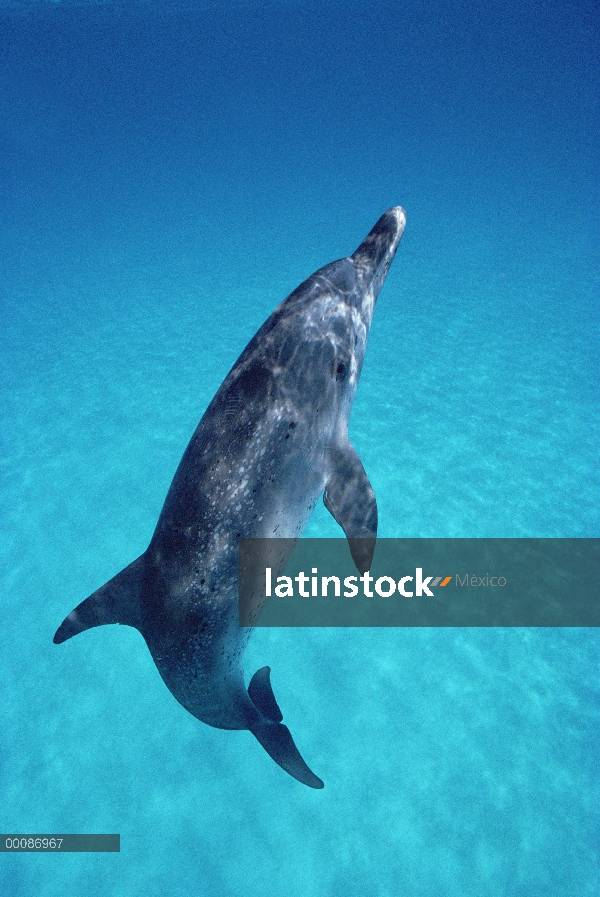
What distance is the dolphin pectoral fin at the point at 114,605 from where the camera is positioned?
429cm

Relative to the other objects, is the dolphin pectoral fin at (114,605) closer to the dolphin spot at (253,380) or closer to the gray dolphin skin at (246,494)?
the gray dolphin skin at (246,494)

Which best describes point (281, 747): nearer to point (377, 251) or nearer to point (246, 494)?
point (246, 494)

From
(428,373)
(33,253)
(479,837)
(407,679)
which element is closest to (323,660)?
(407,679)

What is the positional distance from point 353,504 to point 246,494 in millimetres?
1189

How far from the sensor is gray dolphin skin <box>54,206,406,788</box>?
3900 mm

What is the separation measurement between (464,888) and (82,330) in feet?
68.5

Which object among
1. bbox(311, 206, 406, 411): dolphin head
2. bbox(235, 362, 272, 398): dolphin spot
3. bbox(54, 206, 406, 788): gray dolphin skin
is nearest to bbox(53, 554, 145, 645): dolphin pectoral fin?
bbox(54, 206, 406, 788): gray dolphin skin

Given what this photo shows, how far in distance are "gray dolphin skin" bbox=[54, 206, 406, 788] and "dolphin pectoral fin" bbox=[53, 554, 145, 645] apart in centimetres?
1

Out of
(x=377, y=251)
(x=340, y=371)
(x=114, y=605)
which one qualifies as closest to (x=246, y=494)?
(x=340, y=371)

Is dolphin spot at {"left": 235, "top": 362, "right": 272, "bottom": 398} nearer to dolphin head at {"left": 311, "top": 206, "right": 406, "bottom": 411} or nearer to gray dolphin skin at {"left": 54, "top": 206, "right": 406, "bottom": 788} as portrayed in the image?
gray dolphin skin at {"left": 54, "top": 206, "right": 406, "bottom": 788}

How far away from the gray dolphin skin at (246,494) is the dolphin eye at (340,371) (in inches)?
0.7

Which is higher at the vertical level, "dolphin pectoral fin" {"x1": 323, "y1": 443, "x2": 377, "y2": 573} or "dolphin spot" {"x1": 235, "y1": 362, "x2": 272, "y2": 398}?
"dolphin spot" {"x1": 235, "y1": 362, "x2": 272, "y2": 398}

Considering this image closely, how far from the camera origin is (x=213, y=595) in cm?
405

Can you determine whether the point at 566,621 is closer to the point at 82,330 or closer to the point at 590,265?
the point at 82,330
